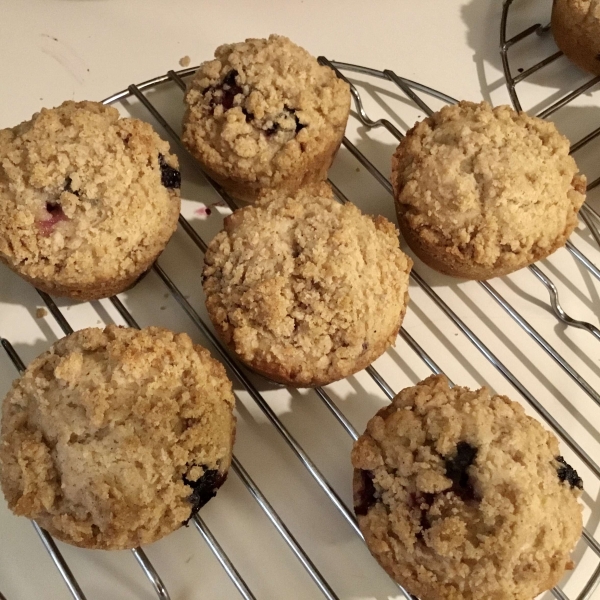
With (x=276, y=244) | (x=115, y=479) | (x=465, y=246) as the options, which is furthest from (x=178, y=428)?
(x=465, y=246)

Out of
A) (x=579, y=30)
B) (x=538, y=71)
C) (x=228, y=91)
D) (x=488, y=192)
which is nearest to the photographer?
(x=488, y=192)

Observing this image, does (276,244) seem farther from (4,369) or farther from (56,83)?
(56,83)

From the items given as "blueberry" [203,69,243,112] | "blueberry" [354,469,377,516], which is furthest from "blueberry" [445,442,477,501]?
"blueberry" [203,69,243,112]

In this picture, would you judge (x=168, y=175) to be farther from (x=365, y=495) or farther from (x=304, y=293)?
(x=365, y=495)

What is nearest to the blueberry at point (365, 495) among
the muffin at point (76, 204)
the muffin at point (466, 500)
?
the muffin at point (466, 500)

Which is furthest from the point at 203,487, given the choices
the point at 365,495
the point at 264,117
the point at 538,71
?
the point at 538,71

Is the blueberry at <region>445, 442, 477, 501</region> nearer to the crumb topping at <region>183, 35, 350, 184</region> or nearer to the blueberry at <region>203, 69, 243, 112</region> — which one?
the crumb topping at <region>183, 35, 350, 184</region>

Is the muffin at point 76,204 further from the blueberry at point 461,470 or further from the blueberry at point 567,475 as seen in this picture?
the blueberry at point 567,475
